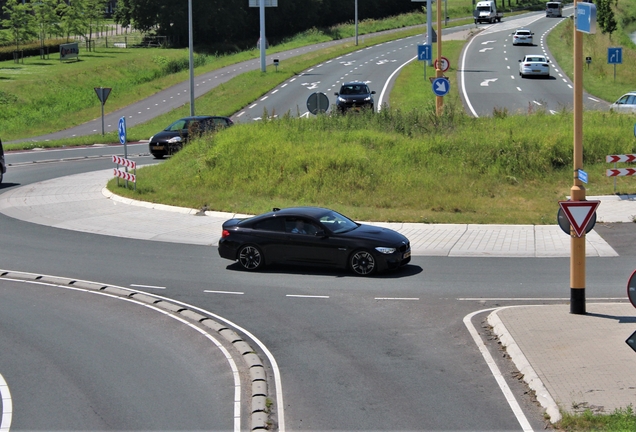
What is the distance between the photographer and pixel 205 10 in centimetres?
9812

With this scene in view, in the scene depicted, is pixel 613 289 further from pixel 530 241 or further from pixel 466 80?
pixel 466 80

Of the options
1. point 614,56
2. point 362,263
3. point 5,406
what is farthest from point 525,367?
point 614,56

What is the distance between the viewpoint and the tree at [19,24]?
7756 centimetres

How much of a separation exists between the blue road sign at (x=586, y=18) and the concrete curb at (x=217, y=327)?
6364 mm

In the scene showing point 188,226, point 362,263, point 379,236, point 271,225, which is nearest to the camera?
point 362,263

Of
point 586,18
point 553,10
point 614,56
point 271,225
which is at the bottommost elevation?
point 271,225

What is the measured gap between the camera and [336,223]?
17.5m

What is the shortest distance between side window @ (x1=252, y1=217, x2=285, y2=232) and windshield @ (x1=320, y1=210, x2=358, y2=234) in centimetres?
84

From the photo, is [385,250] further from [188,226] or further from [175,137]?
[175,137]

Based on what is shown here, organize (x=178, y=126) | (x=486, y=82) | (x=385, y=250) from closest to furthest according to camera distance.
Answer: (x=385, y=250) < (x=178, y=126) < (x=486, y=82)

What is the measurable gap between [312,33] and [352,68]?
34.9 meters

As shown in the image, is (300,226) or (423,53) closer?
(300,226)

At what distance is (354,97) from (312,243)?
22946 millimetres

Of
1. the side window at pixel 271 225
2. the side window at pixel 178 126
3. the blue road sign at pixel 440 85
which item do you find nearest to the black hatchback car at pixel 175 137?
the side window at pixel 178 126
